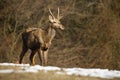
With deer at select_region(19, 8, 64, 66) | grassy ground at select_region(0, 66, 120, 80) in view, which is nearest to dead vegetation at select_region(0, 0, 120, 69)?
deer at select_region(19, 8, 64, 66)

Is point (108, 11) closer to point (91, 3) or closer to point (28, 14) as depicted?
point (91, 3)

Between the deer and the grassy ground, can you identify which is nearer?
the grassy ground

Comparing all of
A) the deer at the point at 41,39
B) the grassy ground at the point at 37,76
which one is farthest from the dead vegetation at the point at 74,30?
the grassy ground at the point at 37,76

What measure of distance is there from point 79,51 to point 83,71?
12934 mm

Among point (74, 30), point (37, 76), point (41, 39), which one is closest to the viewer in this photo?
point (37, 76)

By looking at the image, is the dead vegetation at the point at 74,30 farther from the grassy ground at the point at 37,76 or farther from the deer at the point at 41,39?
the grassy ground at the point at 37,76

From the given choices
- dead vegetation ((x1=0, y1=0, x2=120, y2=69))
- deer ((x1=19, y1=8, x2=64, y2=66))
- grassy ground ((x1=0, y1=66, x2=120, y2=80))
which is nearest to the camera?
grassy ground ((x1=0, y1=66, x2=120, y2=80))

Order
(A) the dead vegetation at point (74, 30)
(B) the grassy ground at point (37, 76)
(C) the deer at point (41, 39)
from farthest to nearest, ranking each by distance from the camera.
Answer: (A) the dead vegetation at point (74, 30)
(C) the deer at point (41, 39)
(B) the grassy ground at point (37, 76)

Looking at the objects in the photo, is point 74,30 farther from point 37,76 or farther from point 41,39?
point 37,76

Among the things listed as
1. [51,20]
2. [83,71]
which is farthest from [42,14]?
[83,71]

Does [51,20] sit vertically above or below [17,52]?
above

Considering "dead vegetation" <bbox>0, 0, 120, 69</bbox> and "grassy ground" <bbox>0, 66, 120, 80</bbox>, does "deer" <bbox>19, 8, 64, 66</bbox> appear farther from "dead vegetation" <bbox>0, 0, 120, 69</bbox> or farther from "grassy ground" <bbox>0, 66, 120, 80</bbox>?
"dead vegetation" <bbox>0, 0, 120, 69</bbox>

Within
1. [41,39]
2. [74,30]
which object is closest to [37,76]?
[41,39]

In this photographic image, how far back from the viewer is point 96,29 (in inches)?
974
